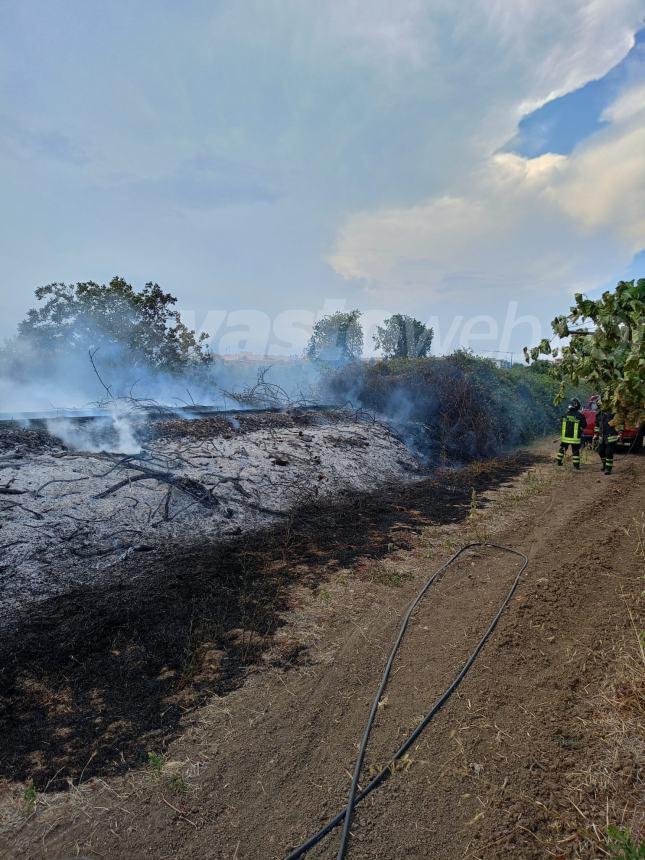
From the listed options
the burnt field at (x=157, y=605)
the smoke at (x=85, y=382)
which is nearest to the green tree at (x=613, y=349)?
the burnt field at (x=157, y=605)

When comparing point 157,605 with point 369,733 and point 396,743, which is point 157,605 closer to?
point 369,733

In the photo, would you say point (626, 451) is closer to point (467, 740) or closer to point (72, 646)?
point (467, 740)

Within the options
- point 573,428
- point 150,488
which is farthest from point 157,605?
point 573,428

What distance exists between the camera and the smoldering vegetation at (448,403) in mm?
15102

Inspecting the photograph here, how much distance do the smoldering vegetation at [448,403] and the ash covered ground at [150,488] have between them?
3402 millimetres

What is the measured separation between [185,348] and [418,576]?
16.4 meters

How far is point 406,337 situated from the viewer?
40406mm

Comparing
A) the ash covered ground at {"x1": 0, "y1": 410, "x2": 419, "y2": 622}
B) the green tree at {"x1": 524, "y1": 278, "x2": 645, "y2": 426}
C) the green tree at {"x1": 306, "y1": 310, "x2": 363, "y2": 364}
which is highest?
the green tree at {"x1": 306, "y1": 310, "x2": 363, "y2": 364}

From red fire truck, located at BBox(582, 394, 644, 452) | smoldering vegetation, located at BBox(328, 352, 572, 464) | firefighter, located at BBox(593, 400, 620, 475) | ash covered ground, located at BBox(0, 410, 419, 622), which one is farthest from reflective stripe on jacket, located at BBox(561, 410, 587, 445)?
ash covered ground, located at BBox(0, 410, 419, 622)

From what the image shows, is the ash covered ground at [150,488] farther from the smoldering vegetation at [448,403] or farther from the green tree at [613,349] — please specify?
the green tree at [613,349]

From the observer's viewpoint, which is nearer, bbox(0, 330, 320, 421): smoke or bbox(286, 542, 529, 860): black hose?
bbox(286, 542, 529, 860): black hose

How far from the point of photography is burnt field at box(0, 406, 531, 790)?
130 inches

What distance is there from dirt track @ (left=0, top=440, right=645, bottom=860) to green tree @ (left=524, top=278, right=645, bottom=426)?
2152 millimetres

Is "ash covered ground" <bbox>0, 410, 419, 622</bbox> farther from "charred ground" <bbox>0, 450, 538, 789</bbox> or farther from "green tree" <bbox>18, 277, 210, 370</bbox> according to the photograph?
"green tree" <bbox>18, 277, 210, 370</bbox>
